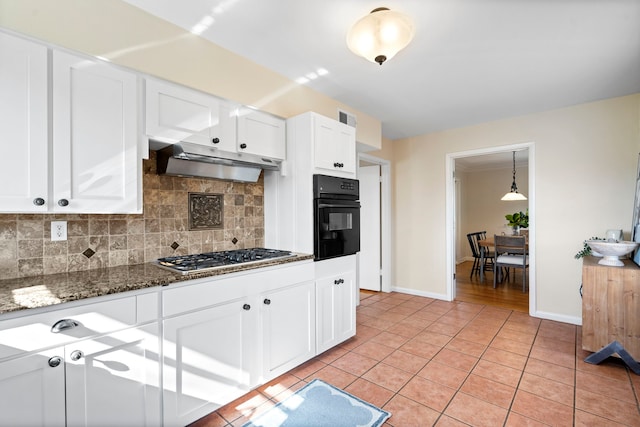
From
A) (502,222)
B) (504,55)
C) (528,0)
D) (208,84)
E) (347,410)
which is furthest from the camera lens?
(502,222)

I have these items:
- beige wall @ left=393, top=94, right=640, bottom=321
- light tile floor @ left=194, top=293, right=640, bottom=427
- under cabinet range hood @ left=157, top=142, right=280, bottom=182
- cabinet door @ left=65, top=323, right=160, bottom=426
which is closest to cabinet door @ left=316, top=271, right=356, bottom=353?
light tile floor @ left=194, top=293, right=640, bottom=427

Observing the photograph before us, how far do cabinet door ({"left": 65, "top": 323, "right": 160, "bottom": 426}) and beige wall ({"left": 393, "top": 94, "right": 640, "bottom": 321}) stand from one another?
12.5 ft

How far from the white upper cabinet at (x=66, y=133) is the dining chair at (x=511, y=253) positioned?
5152mm

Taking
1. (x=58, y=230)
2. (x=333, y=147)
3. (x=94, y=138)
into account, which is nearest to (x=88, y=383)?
(x=58, y=230)

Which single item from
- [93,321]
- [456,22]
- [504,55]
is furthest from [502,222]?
[93,321]

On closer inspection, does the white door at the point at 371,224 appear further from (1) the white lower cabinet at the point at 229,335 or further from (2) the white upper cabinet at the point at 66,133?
(2) the white upper cabinet at the point at 66,133

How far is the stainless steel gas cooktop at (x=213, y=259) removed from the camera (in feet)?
5.90

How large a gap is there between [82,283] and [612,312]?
369 centimetres

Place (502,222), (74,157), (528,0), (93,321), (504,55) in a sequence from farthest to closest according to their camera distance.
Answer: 1. (502,222)
2. (504,55)
3. (528,0)
4. (74,157)
5. (93,321)

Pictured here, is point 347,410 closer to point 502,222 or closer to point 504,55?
point 504,55

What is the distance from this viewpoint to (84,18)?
163 cm

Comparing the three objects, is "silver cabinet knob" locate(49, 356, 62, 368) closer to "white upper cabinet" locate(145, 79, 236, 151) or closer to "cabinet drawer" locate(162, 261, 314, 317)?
"cabinet drawer" locate(162, 261, 314, 317)

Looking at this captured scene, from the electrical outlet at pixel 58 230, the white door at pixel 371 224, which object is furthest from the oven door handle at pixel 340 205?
the white door at pixel 371 224

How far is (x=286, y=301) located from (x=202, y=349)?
2.19ft
